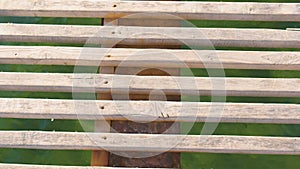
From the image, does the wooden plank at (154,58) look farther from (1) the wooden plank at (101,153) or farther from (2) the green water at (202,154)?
(2) the green water at (202,154)

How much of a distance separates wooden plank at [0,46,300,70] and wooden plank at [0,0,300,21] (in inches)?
6.4

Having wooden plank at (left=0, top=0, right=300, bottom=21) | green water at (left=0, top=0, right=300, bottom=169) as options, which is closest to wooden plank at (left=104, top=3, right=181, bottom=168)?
wooden plank at (left=0, top=0, right=300, bottom=21)

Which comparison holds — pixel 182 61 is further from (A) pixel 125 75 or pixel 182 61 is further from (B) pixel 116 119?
(B) pixel 116 119

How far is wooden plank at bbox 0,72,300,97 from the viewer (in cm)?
139

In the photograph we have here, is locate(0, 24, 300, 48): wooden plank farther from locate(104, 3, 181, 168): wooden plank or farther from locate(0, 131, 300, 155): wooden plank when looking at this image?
locate(0, 131, 300, 155): wooden plank

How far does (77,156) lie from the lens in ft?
5.97

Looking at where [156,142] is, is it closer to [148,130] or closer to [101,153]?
[148,130]

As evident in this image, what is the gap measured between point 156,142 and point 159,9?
0.53 metres

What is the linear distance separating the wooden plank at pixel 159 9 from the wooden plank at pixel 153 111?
0.37 meters

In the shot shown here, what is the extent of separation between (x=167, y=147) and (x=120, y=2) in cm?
60

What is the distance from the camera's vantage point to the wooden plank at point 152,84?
1389 mm

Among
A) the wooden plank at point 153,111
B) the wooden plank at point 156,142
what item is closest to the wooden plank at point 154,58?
the wooden plank at point 153,111

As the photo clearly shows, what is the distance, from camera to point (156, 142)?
1313mm

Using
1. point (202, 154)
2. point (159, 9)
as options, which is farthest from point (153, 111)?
point (202, 154)
